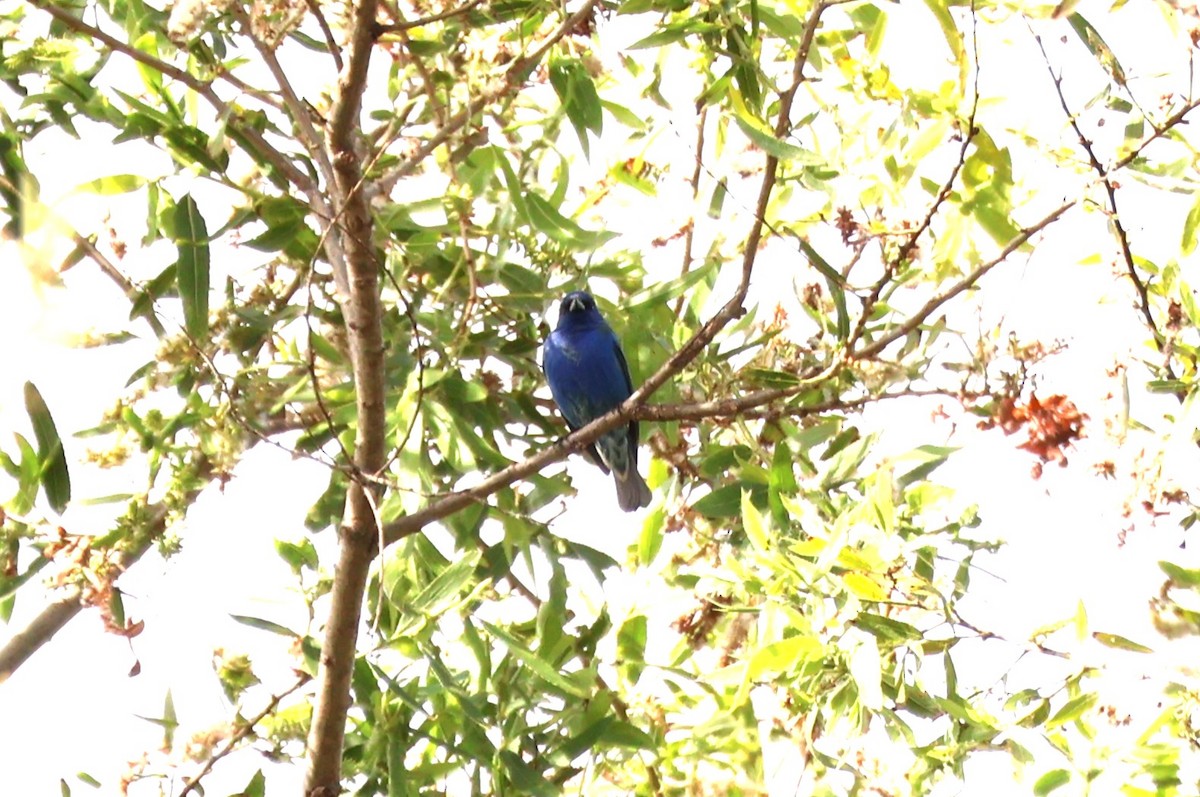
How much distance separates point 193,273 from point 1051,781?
222cm

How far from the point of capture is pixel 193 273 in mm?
3211

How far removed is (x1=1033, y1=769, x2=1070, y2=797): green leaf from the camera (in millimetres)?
2721

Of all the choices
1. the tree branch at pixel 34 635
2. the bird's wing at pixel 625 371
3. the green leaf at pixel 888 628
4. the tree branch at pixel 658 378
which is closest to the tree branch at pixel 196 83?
the tree branch at pixel 658 378

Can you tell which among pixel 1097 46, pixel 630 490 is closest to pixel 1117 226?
pixel 1097 46

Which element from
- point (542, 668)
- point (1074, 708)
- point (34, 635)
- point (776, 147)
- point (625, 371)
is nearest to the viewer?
point (1074, 708)

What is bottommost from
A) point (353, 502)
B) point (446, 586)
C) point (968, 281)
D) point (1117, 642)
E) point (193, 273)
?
point (1117, 642)

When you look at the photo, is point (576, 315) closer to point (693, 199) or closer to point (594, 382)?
point (594, 382)

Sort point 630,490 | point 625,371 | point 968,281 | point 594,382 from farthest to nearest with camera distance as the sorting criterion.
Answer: point 625,371
point 594,382
point 630,490
point 968,281

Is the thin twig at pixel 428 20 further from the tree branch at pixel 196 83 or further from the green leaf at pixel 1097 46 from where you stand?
the green leaf at pixel 1097 46

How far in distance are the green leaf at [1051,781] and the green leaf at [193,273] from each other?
209 cm

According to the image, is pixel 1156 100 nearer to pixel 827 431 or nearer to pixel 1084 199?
pixel 1084 199

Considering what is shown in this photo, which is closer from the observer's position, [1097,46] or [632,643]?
[1097,46]

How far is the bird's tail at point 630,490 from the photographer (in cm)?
592

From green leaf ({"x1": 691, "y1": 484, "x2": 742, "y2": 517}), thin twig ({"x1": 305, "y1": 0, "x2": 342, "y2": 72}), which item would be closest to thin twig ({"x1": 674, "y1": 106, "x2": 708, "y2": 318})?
green leaf ({"x1": 691, "y1": 484, "x2": 742, "y2": 517})
